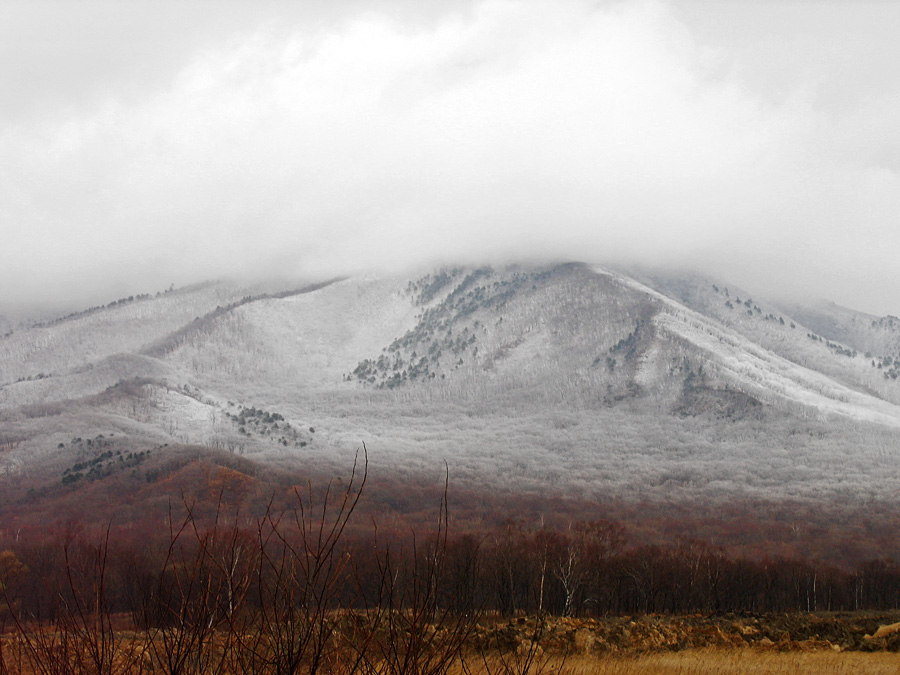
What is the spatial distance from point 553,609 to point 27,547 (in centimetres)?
7857

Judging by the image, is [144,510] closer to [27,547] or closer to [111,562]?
[27,547]

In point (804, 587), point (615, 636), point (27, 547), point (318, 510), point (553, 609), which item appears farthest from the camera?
point (318, 510)

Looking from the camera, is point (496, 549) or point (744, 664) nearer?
point (744, 664)

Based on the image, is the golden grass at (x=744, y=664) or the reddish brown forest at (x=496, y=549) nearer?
the golden grass at (x=744, y=664)

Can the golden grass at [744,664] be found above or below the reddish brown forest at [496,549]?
above

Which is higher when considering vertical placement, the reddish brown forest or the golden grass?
the golden grass

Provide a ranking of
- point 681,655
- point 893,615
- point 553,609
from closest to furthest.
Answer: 1. point 681,655
2. point 893,615
3. point 553,609

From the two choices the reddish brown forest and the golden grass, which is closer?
the golden grass

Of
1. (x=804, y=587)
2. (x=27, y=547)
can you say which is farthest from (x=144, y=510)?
(x=804, y=587)

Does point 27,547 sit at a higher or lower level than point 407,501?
higher

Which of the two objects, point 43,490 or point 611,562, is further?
point 43,490

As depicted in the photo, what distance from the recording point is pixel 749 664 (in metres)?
25.9

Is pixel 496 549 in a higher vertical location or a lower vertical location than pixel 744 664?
lower

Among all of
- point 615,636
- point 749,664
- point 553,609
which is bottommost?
point 553,609
